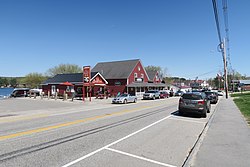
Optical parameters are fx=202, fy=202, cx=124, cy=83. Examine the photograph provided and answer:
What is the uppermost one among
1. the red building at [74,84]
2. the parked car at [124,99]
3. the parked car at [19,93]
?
the red building at [74,84]

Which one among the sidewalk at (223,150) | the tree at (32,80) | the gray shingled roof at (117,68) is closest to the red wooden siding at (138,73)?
the gray shingled roof at (117,68)

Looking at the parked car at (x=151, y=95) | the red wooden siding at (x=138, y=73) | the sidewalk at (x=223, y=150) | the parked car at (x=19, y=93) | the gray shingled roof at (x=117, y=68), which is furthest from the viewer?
the gray shingled roof at (x=117, y=68)

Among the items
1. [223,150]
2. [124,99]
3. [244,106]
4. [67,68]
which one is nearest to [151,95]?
[124,99]

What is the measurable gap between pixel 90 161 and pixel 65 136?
301cm

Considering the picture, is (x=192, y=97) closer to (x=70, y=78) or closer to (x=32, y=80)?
(x=70, y=78)

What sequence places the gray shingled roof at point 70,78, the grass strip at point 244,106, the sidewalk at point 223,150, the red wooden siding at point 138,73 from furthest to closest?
the red wooden siding at point 138,73, the gray shingled roof at point 70,78, the grass strip at point 244,106, the sidewalk at point 223,150

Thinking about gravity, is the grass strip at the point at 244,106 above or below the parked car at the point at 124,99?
below

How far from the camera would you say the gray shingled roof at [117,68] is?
48.5 metres

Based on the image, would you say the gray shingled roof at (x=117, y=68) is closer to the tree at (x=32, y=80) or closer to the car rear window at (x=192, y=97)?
the tree at (x=32, y=80)

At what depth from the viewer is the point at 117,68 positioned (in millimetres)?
51812

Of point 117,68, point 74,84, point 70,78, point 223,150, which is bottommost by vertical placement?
point 223,150

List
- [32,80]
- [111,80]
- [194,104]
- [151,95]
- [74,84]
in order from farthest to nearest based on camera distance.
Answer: [32,80] < [111,80] < [74,84] < [151,95] < [194,104]

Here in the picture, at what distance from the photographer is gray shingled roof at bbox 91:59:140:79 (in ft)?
159

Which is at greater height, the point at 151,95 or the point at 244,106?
the point at 151,95
